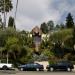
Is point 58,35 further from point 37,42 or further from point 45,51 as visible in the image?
point 37,42

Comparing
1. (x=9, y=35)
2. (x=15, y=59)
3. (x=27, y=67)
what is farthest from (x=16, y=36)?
(x=27, y=67)

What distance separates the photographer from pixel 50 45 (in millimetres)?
82562

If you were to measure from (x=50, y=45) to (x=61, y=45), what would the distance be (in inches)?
169

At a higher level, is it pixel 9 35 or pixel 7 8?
pixel 7 8

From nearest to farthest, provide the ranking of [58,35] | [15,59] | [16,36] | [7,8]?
[15,59], [16,36], [58,35], [7,8]

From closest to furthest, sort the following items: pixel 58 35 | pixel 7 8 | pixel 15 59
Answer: pixel 15 59, pixel 58 35, pixel 7 8

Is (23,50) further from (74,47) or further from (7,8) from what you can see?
(7,8)

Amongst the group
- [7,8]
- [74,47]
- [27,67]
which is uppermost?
[7,8]

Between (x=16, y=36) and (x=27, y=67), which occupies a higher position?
(x=16, y=36)

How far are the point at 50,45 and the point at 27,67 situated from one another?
26845mm

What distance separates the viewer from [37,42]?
93.9 meters

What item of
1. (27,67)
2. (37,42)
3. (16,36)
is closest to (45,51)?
(16,36)

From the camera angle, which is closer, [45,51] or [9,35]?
[9,35]

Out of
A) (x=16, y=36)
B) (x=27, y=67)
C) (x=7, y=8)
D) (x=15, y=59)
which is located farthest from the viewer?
(x=7, y=8)
